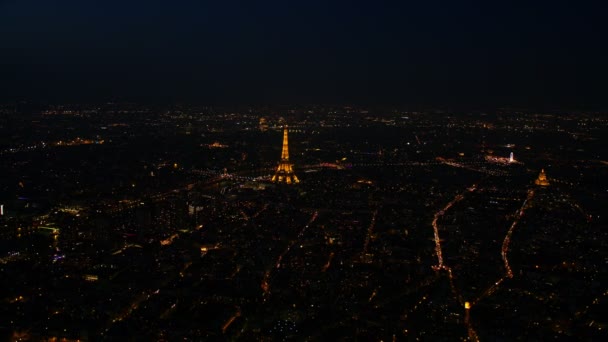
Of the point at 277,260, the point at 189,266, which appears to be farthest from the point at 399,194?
the point at 189,266

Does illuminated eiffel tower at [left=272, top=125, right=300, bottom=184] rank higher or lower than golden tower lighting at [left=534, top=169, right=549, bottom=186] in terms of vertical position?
lower

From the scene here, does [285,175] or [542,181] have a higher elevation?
[542,181]

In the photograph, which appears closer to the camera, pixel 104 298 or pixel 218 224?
pixel 104 298

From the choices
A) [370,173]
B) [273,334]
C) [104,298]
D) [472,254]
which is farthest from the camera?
[370,173]

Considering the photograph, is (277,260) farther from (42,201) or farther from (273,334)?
(42,201)

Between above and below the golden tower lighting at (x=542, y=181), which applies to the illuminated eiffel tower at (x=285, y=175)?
below

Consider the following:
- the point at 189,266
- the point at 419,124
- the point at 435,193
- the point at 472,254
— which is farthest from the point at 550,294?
the point at 419,124

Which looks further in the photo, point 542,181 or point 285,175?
point 285,175

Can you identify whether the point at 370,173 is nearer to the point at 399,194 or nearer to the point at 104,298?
the point at 399,194

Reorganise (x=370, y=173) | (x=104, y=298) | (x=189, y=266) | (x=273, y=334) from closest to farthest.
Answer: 1. (x=273, y=334)
2. (x=104, y=298)
3. (x=189, y=266)
4. (x=370, y=173)
